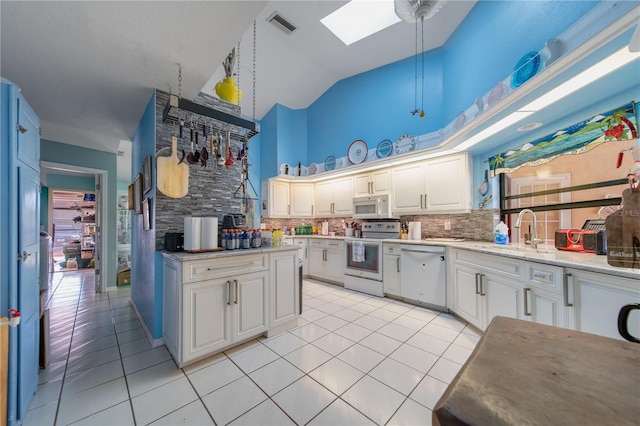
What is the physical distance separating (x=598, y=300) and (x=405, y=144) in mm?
2952

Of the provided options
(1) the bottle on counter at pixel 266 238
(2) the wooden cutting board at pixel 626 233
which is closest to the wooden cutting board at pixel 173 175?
(1) the bottle on counter at pixel 266 238

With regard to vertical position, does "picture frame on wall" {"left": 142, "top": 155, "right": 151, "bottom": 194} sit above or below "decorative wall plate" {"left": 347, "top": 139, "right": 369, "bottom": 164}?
below

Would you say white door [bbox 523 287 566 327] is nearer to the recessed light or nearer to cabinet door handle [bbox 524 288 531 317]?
cabinet door handle [bbox 524 288 531 317]

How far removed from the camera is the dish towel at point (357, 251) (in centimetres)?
377

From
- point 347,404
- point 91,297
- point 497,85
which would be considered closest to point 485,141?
point 497,85

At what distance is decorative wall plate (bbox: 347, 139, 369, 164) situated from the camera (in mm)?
4402

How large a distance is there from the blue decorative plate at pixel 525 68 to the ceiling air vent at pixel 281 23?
2.94m

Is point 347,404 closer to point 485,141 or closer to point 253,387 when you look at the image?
point 253,387

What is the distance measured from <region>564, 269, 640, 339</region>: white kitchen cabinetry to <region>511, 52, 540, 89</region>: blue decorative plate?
1487 millimetres

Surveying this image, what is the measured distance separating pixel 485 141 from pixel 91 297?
607 centimetres

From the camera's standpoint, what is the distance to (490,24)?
2.50 meters

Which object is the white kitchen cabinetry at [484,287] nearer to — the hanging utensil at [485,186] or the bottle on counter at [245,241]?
the hanging utensil at [485,186]

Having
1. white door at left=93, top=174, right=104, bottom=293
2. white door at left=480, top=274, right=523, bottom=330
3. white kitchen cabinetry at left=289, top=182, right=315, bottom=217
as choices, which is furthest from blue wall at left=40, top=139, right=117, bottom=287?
white door at left=480, top=274, right=523, bottom=330

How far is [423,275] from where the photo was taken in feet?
10.2
